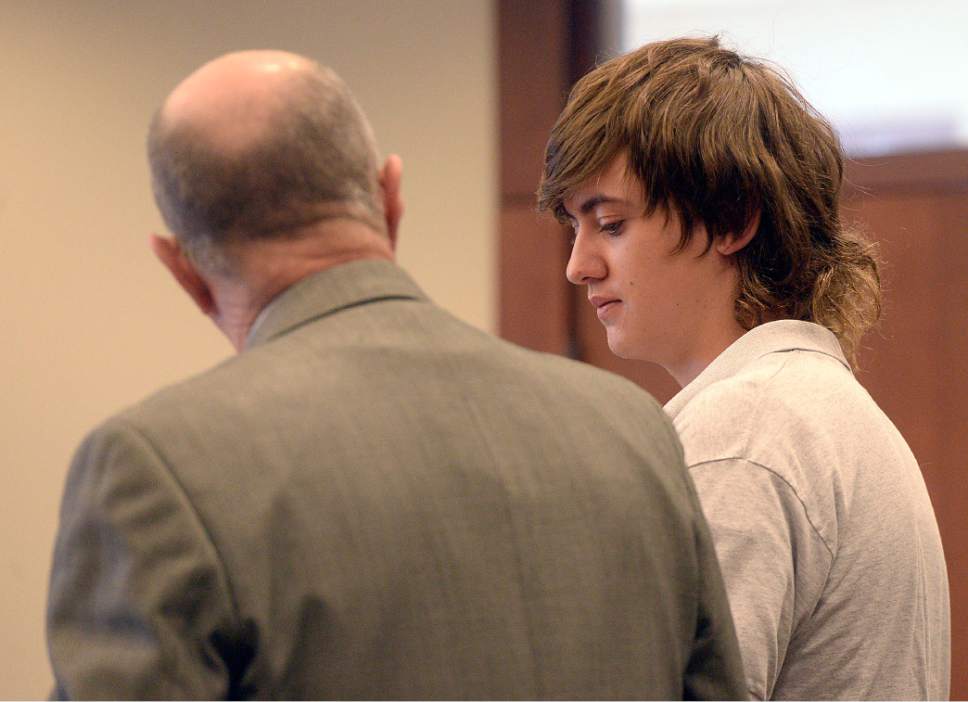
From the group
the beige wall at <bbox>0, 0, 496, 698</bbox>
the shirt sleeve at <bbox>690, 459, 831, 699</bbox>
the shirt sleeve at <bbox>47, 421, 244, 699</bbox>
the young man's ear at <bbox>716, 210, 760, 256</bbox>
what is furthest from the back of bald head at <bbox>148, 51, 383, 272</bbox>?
the beige wall at <bbox>0, 0, 496, 698</bbox>

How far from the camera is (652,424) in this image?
3.18 ft

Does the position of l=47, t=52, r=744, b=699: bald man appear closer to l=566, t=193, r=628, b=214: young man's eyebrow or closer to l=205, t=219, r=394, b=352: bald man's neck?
l=205, t=219, r=394, b=352: bald man's neck

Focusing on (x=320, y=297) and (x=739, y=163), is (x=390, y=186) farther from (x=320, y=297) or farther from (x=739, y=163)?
(x=739, y=163)

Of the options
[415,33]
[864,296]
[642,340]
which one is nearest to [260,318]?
[642,340]

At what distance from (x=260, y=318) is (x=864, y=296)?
0.82m

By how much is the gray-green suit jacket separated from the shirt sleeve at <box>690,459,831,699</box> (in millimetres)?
159

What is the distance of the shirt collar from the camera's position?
1.29 m

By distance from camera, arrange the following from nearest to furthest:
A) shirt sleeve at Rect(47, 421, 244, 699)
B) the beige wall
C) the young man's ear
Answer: shirt sleeve at Rect(47, 421, 244, 699)
the young man's ear
the beige wall

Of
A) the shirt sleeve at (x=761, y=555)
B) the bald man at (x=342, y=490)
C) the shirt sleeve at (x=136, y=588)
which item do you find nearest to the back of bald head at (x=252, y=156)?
the bald man at (x=342, y=490)

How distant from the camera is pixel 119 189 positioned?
9.87ft

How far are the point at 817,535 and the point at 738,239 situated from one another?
15.0 inches

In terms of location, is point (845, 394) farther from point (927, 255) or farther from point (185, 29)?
point (185, 29)

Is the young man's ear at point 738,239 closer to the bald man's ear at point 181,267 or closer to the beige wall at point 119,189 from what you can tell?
the bald man's ear at point 181,267

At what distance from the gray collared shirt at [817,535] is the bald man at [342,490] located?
0.16m
